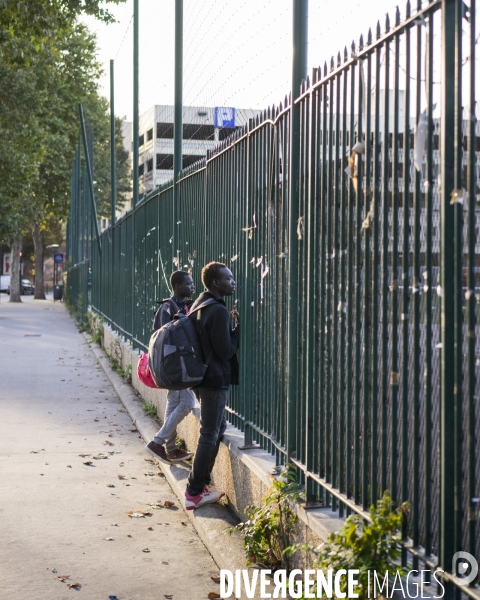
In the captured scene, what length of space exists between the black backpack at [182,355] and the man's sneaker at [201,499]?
0.74m

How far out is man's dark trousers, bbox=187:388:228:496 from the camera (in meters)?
6.13

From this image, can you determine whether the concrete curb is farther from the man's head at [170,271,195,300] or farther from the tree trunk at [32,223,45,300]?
the tree trunk at [32,223,45,300]

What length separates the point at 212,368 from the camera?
6051 mm

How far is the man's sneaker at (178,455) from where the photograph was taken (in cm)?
778

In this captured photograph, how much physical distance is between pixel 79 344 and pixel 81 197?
14488 mm

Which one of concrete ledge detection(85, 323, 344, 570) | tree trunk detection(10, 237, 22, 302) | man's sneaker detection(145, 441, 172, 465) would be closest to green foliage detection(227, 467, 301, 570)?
concrete ledge detection(85, 323, 344, 570)

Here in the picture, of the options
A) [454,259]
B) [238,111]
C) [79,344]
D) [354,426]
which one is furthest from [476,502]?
[79,344]

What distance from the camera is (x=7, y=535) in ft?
19.5

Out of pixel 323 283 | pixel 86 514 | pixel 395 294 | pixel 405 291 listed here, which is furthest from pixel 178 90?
pixel 405 291

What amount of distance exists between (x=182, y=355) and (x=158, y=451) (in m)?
1.96

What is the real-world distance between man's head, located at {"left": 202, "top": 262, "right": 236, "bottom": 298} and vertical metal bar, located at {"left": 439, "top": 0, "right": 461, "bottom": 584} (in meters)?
3.00

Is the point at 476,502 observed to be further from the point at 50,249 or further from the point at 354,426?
the point at 50,249

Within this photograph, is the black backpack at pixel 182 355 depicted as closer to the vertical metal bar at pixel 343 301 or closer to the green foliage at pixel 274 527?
the green foliage at pixel 274 527

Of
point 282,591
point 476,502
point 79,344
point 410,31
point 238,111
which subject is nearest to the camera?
point 476,502
